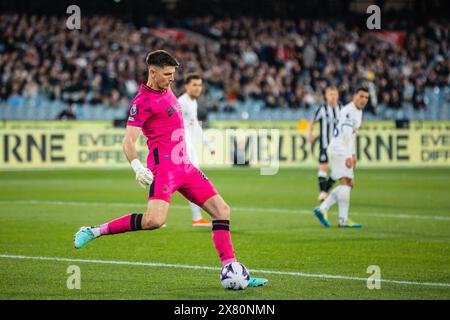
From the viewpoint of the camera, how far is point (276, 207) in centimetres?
1645

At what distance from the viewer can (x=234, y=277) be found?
770 centimetres

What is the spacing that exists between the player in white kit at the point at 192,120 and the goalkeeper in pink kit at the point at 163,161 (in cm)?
528

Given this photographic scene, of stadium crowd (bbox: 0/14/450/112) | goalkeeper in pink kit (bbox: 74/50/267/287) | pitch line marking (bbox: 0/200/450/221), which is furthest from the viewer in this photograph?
Result: stadium crowd (bbox: 0/14/450/112)

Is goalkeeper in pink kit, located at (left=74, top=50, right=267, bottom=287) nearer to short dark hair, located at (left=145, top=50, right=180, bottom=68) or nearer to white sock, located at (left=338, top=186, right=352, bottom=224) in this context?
short dark hair, located at (left=145, top=50, right=180, bottom=68)

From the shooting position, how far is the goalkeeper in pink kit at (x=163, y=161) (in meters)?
7.90


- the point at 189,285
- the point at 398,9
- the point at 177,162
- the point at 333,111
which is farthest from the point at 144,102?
the point at 398,9

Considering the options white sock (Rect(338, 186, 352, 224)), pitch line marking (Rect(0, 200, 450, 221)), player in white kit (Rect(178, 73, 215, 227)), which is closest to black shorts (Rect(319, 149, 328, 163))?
pitch line marking (Rect(0, 200, 450, 221))

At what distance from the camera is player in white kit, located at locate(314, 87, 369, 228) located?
13195 millimetres

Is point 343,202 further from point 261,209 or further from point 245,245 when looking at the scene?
point 261,209

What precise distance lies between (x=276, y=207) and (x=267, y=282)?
27.5 feet

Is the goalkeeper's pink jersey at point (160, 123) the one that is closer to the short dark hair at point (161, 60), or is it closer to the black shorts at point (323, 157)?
the short dark hair at point (161, 60)

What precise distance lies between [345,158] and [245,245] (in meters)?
2.98

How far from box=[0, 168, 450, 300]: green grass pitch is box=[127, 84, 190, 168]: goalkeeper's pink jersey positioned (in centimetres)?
119

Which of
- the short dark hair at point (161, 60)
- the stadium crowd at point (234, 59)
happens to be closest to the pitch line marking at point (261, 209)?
the short dark hair at point (161, 60)
